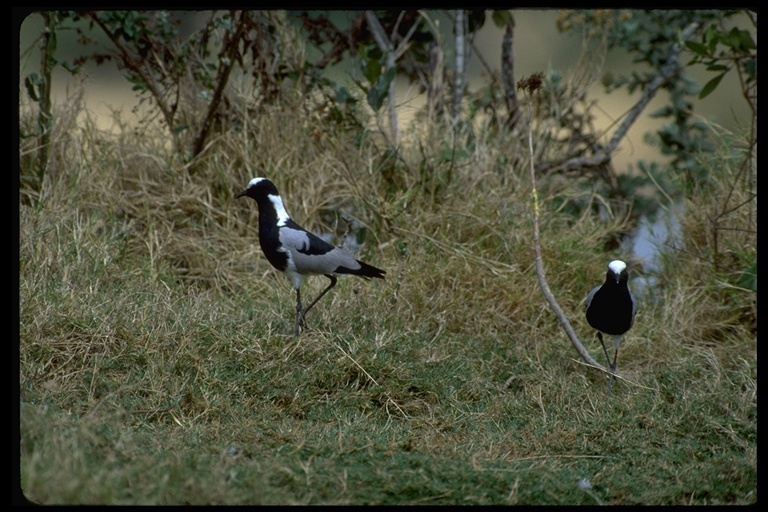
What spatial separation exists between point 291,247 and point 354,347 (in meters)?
0.59

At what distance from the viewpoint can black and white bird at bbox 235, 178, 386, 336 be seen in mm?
4762

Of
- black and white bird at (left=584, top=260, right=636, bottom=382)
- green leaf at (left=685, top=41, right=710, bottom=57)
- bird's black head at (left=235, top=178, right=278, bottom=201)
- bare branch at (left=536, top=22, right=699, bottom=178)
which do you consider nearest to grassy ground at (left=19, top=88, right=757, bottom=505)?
black and white bird at (left=584, top=260, right=636, bottom=382)

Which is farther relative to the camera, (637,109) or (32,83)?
(637,109)

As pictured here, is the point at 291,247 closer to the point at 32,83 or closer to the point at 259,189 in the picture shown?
the point at 259,189

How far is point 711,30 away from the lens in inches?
163

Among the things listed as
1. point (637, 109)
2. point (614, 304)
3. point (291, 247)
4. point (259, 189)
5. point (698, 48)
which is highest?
point (637, 109)

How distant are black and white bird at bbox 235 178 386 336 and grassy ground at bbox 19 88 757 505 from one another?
0.34 meters

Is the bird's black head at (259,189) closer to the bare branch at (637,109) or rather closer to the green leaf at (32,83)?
the green leaf at (32,83)

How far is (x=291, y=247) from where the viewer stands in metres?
4.76

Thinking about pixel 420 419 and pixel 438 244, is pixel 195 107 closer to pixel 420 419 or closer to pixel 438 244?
pixel 438 244

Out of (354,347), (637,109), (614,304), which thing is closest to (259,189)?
(354,347)

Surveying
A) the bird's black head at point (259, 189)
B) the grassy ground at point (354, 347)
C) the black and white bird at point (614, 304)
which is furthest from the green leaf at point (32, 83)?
the black and white bird at point (614, 304)

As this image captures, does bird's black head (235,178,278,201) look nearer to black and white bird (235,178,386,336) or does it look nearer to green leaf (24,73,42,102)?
black and white bird (235,178,386,336)
